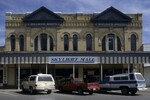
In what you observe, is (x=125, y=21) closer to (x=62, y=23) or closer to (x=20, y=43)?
(x=62, y=23)

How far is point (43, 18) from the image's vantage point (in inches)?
1655

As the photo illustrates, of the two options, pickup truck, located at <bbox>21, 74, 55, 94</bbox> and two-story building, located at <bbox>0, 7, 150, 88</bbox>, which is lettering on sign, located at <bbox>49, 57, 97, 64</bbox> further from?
pickup truck, located at <bbox>21, 74, 55, 94</bbox>

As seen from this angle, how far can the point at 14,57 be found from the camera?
126 ft

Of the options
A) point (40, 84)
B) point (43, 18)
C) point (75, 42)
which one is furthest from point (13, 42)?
point (40, 84)

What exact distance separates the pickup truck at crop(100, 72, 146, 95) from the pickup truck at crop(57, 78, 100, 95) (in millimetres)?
1958

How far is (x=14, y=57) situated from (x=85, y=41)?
8.91 meters

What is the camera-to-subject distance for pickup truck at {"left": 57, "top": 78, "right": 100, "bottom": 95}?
29.9 m

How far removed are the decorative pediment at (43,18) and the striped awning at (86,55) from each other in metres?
5.26

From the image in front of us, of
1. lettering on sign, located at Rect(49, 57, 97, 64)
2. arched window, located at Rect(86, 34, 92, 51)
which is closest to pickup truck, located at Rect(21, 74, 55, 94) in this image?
lettering on sign, located at Rect(49, 57, 97, 64)

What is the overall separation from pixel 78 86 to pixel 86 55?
8005 mm

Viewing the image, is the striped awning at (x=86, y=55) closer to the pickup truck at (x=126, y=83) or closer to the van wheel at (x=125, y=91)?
the pickup truck at (x=126, y=83)

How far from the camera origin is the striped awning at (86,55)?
38250mm

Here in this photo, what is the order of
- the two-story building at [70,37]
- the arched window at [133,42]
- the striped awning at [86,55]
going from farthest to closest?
1. the arched window at [133,42]
2. the two-story building at [70,37]
3. the striped awning at [86,55]

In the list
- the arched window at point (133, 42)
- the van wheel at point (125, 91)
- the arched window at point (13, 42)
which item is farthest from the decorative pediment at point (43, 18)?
the van wheel at point (125, 91)
